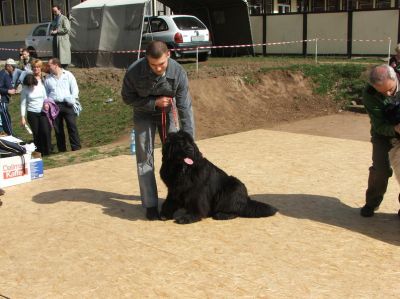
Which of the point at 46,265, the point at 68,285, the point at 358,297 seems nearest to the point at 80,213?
the point at 46,265

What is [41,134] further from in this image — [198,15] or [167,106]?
[198,15]

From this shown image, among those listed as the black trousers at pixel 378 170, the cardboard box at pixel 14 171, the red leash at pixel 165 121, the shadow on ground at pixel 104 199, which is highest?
the red leash at pixel 165 121

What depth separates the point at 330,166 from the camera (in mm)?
7156

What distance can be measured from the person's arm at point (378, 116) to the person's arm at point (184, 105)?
1.63m

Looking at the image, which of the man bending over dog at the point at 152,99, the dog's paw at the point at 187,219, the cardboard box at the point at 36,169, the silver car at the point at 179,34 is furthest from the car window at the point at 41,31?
the dog's paw at the point at 187,219

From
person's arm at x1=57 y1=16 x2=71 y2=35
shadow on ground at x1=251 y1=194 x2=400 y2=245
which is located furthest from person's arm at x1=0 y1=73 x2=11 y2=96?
shadow on ground at x1=251 y1=194 x2=400 y2=245

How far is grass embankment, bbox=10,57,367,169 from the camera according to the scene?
39.1 ft

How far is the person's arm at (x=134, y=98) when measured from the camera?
5.00 metres

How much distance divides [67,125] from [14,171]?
274cm

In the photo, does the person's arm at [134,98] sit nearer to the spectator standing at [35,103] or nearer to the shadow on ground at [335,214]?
the shadow on ground at [335,214]

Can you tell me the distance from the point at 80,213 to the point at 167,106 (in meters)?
1.48

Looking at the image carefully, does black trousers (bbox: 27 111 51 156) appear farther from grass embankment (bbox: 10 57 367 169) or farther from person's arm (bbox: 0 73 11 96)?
person's arm (bbox: 0 73 11 96)

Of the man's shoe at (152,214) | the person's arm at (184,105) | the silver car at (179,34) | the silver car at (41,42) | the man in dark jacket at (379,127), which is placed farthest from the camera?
the silver car at (41,42)

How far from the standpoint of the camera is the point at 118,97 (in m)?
14.4
